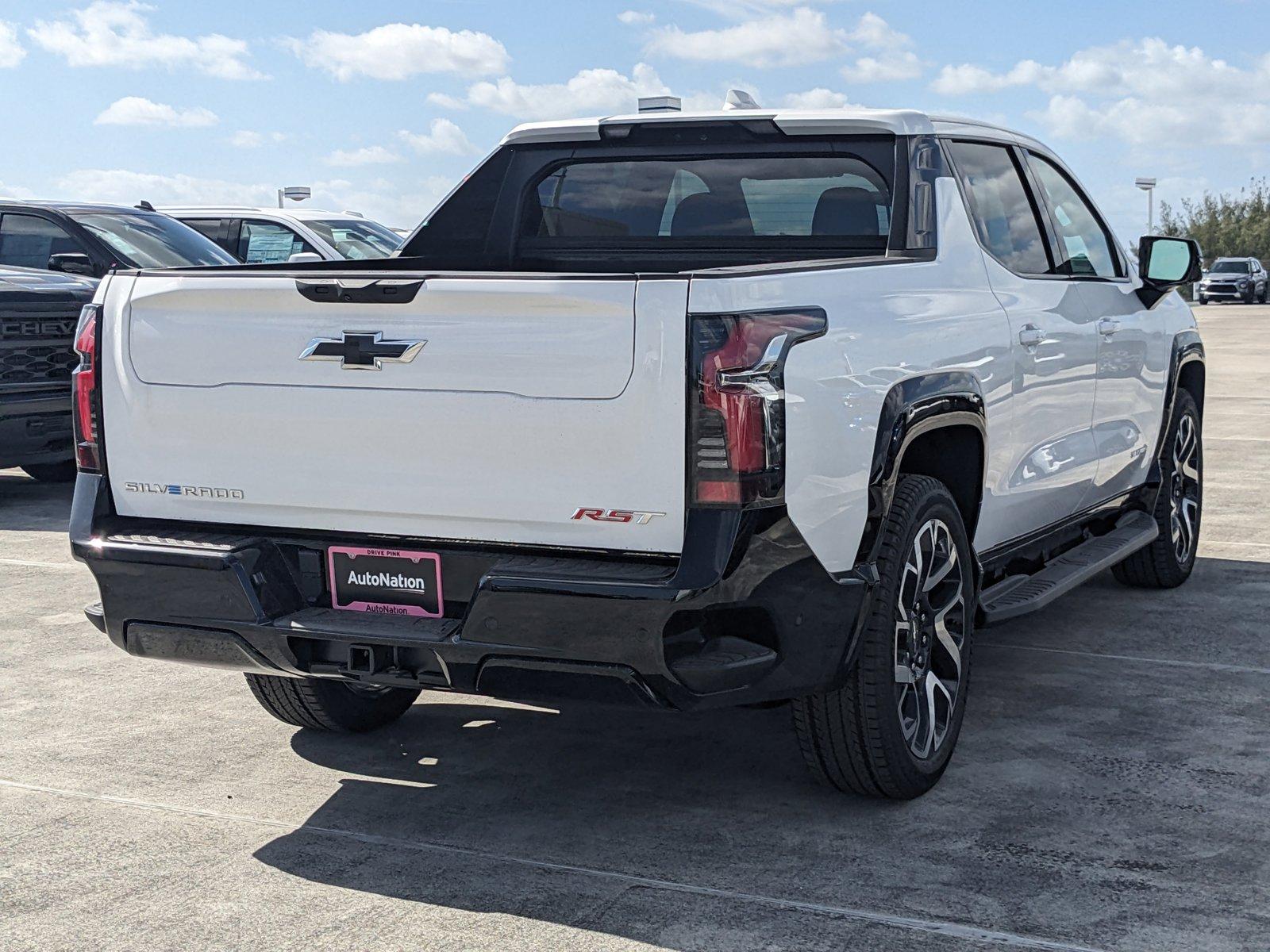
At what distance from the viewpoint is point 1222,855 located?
13.2 feet

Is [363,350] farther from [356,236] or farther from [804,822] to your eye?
[356,236]

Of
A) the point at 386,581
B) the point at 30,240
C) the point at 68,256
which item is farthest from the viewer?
the point at 30,240

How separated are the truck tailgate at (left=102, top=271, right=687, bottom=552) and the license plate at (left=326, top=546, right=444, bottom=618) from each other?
0.22ft

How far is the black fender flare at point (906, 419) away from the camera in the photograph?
4.09 meters

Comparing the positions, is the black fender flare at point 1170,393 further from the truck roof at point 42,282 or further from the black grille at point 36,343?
the truck roof at point 42,282

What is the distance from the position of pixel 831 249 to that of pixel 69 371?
21.3 ft

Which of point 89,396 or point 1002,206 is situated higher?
point 1002,206

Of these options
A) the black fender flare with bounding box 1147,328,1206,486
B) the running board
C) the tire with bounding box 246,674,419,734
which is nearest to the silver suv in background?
the black fender flare with bounding box 1147,328,1206,486

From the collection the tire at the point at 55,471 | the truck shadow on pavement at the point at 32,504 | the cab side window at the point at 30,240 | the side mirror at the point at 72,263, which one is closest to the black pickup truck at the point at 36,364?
the truck shadow on pavement at the point at 32,504

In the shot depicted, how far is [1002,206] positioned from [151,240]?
26.9ft

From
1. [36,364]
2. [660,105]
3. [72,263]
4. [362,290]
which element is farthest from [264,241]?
[362,290]

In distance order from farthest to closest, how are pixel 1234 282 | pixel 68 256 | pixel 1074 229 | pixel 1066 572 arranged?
pixel 1234 282 → pixel 68 256 → pixel 1074 229 → pixel 1066 572

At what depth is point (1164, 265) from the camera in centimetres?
666

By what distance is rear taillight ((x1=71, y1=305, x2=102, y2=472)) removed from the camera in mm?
4223
